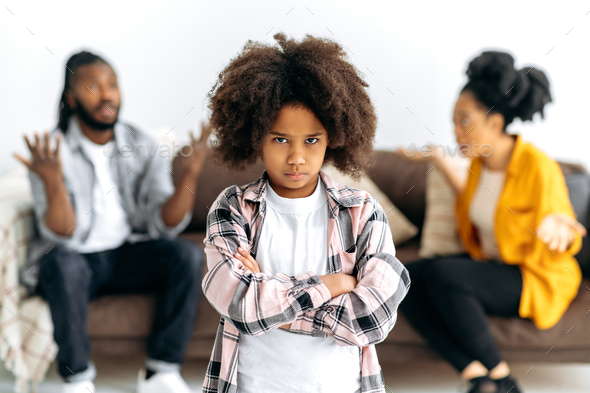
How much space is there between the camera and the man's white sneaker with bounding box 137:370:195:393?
136 centimetres

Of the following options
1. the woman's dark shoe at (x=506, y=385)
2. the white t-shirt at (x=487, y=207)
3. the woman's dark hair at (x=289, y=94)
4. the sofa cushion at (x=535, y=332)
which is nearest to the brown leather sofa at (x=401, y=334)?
the sofa cushion at (x=535, y=332)

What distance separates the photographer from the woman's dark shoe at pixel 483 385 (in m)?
1.27

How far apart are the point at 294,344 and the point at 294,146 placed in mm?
291

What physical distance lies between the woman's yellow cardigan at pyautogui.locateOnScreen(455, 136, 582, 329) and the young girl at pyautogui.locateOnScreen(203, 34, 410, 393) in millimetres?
844

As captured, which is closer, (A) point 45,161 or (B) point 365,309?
(B) point 365,309

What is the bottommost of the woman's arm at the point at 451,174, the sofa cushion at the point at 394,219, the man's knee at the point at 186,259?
the man's knee at the point at 186,259

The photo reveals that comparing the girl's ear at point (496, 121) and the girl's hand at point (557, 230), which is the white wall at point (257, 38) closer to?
the girl's ear at point (496, 121)

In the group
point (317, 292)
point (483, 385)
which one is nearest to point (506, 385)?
point (483, 385)

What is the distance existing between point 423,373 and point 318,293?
1.08m

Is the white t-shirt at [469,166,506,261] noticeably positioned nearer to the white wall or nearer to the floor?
the floor

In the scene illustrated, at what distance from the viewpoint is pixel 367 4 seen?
74.8 inches

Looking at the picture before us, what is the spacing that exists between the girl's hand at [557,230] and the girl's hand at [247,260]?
3.30 ft

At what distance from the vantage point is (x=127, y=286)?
4.73 feet

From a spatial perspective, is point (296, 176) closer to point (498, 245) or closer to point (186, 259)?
point (186, 259)
